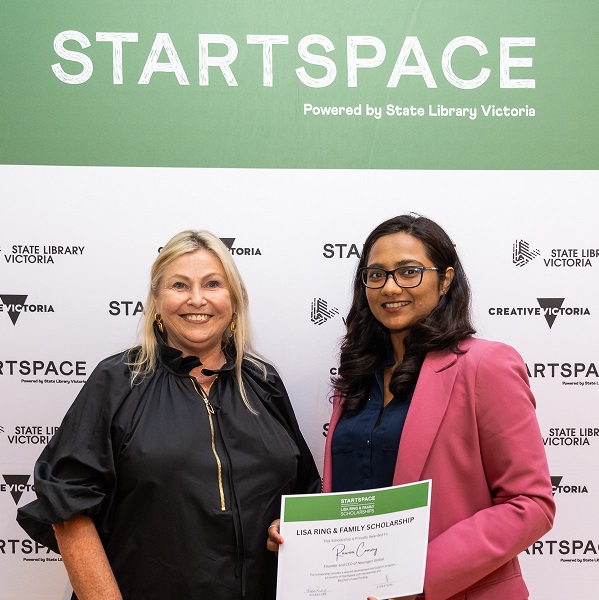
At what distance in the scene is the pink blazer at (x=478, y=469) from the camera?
71.3 inches

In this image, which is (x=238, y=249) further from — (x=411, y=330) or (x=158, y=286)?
(x=411, y=330)

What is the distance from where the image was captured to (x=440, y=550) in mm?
1837

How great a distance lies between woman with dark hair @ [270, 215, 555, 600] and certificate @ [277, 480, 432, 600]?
0.25ft

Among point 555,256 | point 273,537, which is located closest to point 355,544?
point 273,537

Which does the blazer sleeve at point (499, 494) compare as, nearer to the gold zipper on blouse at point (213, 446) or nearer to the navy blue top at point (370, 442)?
the navy blue top at point (370, 442)

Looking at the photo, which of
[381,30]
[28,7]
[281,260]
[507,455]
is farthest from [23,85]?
[507,455]

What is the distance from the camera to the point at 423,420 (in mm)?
1902

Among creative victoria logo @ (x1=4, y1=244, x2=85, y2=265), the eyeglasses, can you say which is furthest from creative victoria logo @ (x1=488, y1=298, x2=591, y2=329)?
creative victoria logo @ (x1=4, y1=244, x2=85, y2=265)

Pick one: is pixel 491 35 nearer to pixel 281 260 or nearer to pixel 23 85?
pixel 281 260

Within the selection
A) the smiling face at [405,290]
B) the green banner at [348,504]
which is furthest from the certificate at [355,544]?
the smiling face at [405,290]

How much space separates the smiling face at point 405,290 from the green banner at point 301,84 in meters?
0.72

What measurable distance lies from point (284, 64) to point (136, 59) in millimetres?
583

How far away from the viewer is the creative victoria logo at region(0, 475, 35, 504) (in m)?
2.66

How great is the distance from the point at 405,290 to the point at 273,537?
0.83 m
